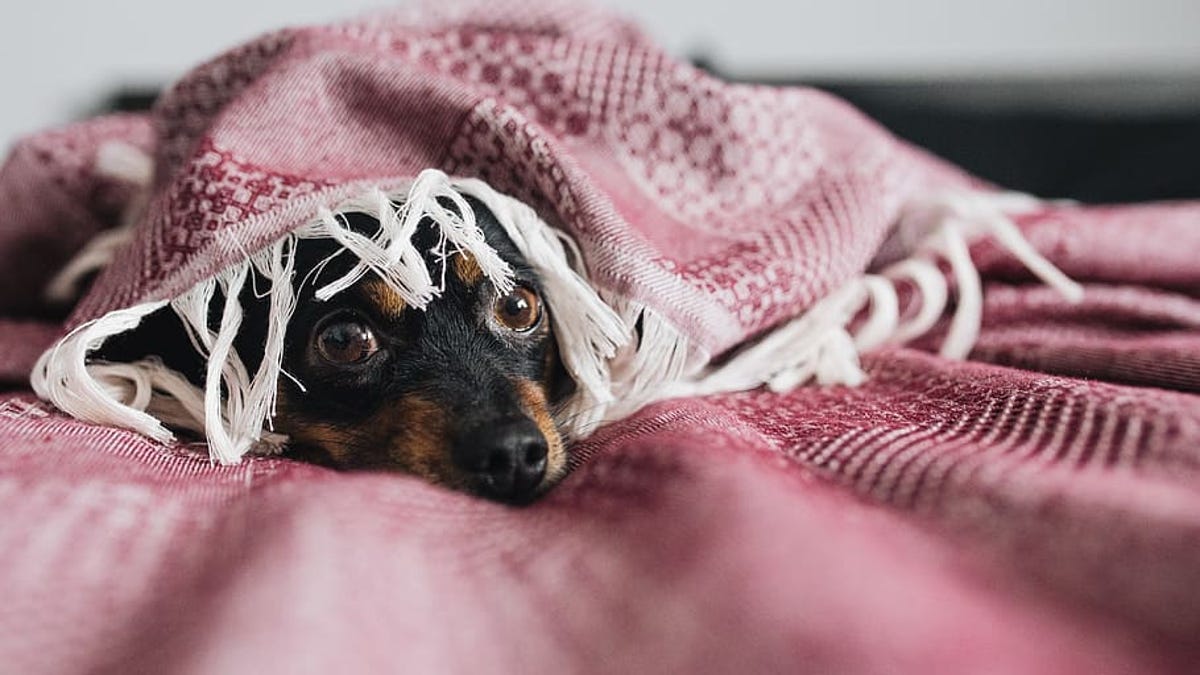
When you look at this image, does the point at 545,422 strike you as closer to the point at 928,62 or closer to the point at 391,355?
the point at 391,355

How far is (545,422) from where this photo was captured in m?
0.89

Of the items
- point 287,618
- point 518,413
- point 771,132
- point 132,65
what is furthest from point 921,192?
point 132,65

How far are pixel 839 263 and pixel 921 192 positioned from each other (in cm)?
34

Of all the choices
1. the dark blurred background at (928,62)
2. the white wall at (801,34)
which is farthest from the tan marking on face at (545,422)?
the white wall at (801,34)

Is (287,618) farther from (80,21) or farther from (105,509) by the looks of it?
(80,21)

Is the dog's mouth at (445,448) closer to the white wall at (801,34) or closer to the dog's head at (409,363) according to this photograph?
the dog's head at (409,363)

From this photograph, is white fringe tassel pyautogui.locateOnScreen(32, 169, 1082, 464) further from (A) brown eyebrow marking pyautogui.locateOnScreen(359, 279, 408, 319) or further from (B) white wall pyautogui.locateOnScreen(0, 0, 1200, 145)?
(B) white wall pyautogui.locateOnScreen(0, 0, 1200, 145)

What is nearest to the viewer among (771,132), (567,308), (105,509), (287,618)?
(287,618)

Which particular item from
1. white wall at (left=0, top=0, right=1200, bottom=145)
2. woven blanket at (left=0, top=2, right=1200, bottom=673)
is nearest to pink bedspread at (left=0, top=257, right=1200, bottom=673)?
woven blanket at (left=0, top=2, right=1200, bottom=673)

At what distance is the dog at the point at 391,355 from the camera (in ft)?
2.88

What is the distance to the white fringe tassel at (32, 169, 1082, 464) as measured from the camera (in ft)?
2.82

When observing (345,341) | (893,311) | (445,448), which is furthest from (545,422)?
(893,311)

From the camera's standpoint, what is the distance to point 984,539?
56 centimetres

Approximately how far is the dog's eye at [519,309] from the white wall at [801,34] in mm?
1631
